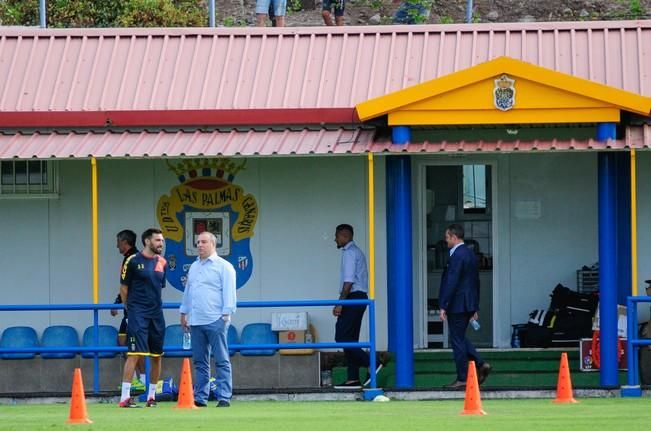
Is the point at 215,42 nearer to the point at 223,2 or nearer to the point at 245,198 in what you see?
the point at 245,198

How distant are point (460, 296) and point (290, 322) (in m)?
2.45

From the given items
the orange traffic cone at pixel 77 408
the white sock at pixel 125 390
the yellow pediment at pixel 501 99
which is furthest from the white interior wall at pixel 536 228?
the orange traffic cone at pixel 77 408

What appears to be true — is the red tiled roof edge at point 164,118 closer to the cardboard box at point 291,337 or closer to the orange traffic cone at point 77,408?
the cardboard box at point 291,337

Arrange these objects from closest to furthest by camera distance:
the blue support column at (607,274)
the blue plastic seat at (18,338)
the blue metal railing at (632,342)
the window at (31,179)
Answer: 1. the blue metal railing at (632,342)
2. the blue support column at (607,274)
3. the blue plastic seat at (18,338)
4. the window at (31,179)

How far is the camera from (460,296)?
16562mm

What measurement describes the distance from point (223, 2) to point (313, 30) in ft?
47.3

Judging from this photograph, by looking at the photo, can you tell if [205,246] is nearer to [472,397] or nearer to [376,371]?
[472,397]

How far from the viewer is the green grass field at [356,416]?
42.1ft

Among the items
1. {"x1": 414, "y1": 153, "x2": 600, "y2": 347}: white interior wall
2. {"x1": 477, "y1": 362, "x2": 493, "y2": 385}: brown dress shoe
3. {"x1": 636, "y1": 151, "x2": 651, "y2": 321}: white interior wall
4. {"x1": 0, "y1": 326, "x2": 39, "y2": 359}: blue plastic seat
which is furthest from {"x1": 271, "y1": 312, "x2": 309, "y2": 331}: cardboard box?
{"x1": 636, "y1": 151, "x2": 651, "y2": 321}: white interior wall

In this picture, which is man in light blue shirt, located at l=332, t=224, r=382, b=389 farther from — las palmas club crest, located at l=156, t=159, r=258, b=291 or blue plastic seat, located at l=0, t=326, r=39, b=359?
blue plastic seat, located at l=0, t=326, r=39, b=359

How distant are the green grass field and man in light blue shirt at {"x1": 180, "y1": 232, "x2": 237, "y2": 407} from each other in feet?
1.24

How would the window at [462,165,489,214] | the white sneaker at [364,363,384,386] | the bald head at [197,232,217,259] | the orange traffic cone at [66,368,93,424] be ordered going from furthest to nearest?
1. the window at [462,165,489,214]
2. the white sneaker at [364,363,384,386]
3. the bald head at [197,232,217,259]
4. the orange traffic cone at [66,368,93,424]

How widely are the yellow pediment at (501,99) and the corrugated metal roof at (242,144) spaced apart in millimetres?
272

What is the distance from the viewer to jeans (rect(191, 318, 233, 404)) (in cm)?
1502
